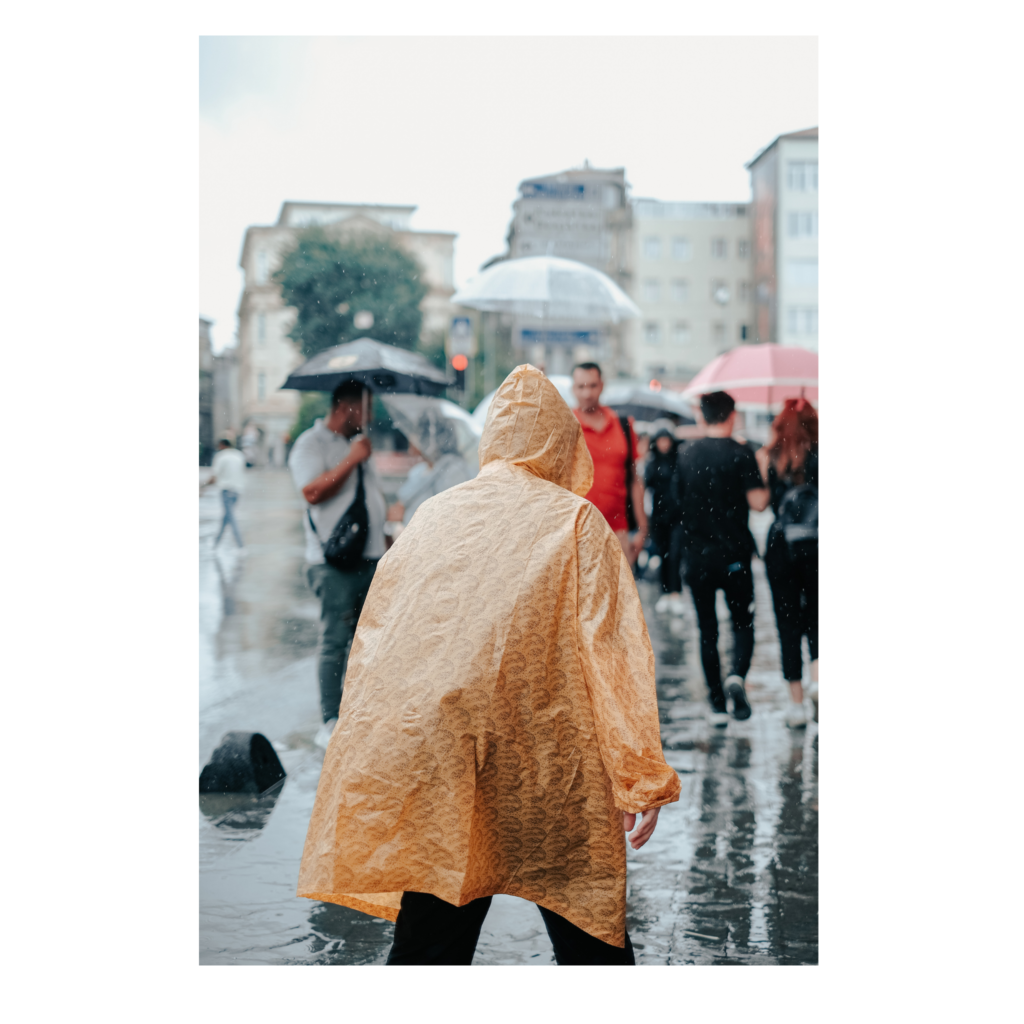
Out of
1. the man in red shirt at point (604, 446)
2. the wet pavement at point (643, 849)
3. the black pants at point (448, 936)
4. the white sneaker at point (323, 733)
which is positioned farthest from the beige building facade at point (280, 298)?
the black pants at point (448, 936)

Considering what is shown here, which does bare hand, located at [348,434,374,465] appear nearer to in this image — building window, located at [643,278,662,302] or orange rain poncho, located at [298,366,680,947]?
building window, located at [643,278,662,302]

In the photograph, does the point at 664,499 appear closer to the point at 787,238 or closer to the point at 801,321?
the point at 801,321

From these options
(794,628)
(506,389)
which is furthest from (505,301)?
(506,389)

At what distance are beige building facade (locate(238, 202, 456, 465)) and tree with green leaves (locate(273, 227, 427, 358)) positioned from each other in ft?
0.14

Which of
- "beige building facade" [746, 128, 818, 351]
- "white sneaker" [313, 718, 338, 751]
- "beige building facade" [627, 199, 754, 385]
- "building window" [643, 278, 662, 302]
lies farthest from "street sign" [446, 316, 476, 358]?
"white sneaker" [313, 718, 338, 751]

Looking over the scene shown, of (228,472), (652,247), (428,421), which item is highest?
(652,247)

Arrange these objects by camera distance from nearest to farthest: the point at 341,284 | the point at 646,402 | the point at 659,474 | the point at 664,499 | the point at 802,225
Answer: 1. the point at 802,225
2. the point at 341,284
3. the point at 646,402
4. the point at 664,499
5. the point at 659,474

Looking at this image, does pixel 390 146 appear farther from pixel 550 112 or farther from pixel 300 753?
pixel 300 753

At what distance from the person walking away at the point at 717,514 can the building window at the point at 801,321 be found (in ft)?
2.00

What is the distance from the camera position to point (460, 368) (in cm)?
555

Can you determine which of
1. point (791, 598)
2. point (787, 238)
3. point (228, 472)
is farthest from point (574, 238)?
point (791, 598)

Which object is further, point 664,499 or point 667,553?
point 667,553

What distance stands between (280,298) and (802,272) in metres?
2.24

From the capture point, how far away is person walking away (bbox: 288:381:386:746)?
4.99 metres
